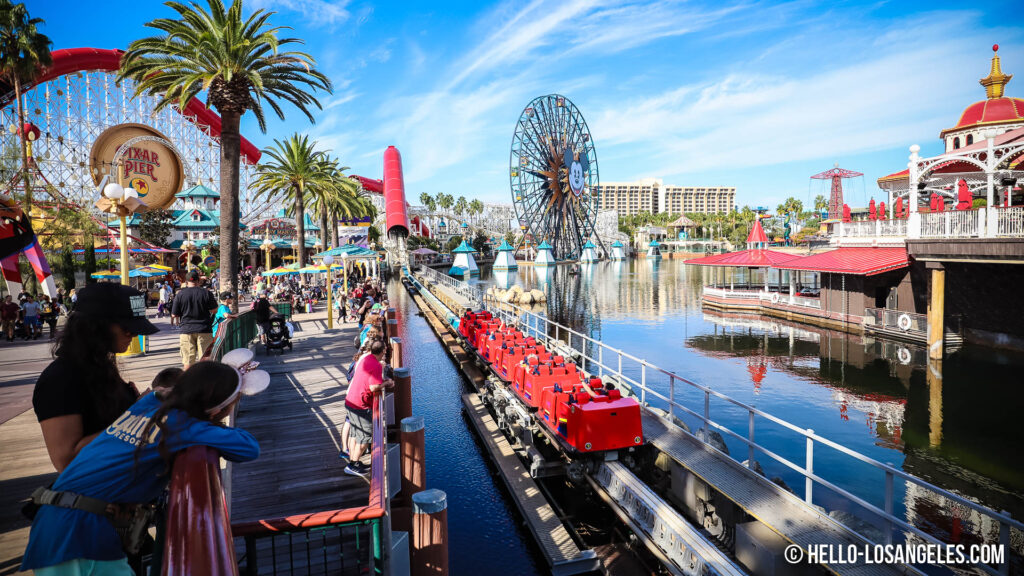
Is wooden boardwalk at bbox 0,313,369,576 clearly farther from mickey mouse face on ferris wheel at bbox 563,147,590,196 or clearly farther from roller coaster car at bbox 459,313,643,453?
mickey mouse face on ferris wheel at bbox 563,147,590,196

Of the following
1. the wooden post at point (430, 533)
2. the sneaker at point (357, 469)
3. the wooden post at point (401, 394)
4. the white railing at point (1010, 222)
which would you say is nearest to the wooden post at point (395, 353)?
the wooden post at point (401, 394)

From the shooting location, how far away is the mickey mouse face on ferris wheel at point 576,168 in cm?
7519

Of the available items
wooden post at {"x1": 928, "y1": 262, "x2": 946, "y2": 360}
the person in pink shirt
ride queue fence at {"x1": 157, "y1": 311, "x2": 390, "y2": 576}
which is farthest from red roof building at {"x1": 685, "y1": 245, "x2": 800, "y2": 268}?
ride queue fence at {"x1": 157, "y1": 311, "x2": 390, "y2": 576}

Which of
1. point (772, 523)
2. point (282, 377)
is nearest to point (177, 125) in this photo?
point (282, 377)

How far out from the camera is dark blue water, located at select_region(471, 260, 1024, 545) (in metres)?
10.2

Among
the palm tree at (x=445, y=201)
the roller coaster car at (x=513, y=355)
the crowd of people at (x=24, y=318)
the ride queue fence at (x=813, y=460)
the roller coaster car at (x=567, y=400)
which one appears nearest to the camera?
the ride queue fence at (x=813, y=460)

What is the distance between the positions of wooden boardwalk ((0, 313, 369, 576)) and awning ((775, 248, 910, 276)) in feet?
70.8

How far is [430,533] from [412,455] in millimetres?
1965

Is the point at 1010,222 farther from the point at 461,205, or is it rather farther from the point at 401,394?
the point at 461,205

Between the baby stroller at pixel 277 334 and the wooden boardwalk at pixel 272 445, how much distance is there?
33 centimetres

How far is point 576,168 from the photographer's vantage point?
3039 inches

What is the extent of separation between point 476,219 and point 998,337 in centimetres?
12340

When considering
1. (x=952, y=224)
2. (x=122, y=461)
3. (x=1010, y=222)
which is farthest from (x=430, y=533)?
(x=952, y=224)

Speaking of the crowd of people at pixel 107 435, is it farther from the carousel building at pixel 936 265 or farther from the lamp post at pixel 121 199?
the carousel building at pixel 936 265
